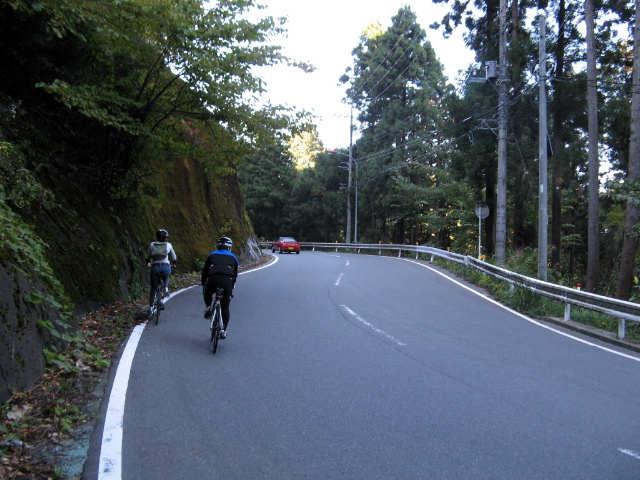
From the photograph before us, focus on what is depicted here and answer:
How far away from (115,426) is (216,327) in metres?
2.98

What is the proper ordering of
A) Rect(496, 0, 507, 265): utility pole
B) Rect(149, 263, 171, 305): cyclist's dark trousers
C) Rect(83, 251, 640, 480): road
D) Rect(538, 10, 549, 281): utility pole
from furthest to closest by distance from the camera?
1. Rect(496, 0, 507, 265): utility pole
2. Rect(538, 10, 549, 281): utility pole
3. Rect(149, 263, 171, 305): cyclist's dark trousers
4. Rect(83, 251, 640, 480): road

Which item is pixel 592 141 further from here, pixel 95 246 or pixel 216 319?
pixel 95 246

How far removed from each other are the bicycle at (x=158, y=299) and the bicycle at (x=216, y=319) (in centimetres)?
196

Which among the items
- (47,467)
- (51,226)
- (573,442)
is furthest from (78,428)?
(51,226)

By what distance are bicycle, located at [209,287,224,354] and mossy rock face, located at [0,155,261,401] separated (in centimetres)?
216

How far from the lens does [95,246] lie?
1095 centimetres

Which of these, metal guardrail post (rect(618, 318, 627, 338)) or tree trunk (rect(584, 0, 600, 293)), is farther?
tree trunk (rect(584, 0, 600, 293))

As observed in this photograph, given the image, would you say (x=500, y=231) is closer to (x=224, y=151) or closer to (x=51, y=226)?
(x=224, y=151)

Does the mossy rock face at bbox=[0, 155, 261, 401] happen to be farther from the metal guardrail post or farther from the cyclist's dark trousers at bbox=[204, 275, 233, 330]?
the metal guardrail post

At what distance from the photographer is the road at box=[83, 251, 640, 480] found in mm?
4016

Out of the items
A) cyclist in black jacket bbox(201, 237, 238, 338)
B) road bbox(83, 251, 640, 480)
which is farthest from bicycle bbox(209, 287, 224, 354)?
road bbox(83, 251, 640, 480)

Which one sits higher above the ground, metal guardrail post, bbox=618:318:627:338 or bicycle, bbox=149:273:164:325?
bicycle, bbox=149:273:164:325

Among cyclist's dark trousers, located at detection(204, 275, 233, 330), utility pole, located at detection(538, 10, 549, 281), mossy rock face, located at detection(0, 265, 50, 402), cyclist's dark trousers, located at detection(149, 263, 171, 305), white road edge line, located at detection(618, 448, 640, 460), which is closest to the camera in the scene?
white road edge line, located at detection(618, 448, 640, 460)

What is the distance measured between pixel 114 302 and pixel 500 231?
14.7m
